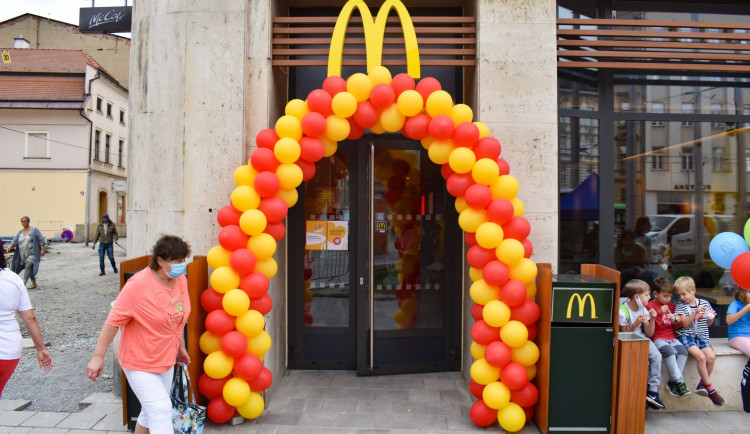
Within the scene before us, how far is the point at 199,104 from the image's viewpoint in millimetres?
4934

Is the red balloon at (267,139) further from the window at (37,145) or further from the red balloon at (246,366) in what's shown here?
the window at (37,145)

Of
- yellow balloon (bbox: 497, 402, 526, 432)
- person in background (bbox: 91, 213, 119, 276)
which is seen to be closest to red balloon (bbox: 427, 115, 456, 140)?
yellow balloon (bbox: 497, 402, 526, 432)

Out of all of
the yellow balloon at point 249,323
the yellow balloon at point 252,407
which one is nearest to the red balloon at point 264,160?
the yellow balloon at point 249,323

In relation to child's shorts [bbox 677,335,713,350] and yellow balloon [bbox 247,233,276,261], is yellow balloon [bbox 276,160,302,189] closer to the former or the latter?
yellow balloon [bbox 247,233,276,261]

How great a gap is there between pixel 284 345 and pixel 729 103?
243 inches

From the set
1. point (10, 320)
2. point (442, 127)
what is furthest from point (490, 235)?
point (10, 320)

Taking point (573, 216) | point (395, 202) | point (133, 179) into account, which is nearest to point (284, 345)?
point (395, 202)

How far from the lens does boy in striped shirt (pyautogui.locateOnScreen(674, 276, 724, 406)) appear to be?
457cm

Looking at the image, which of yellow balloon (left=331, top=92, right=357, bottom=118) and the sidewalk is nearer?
yellow balloon (left=331, top=92, right=357, bottom=118)

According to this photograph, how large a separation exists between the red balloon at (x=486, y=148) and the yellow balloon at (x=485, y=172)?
0.08m

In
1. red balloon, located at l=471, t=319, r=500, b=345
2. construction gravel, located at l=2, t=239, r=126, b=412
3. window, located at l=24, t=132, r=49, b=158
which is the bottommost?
construction gravel, located at l=2, t=239, r=126, b=412

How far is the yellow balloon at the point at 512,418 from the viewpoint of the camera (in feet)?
13.4

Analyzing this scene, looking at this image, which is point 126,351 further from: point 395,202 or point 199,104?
point 395,202

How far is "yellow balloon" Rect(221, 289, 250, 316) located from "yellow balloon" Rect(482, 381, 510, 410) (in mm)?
2199
